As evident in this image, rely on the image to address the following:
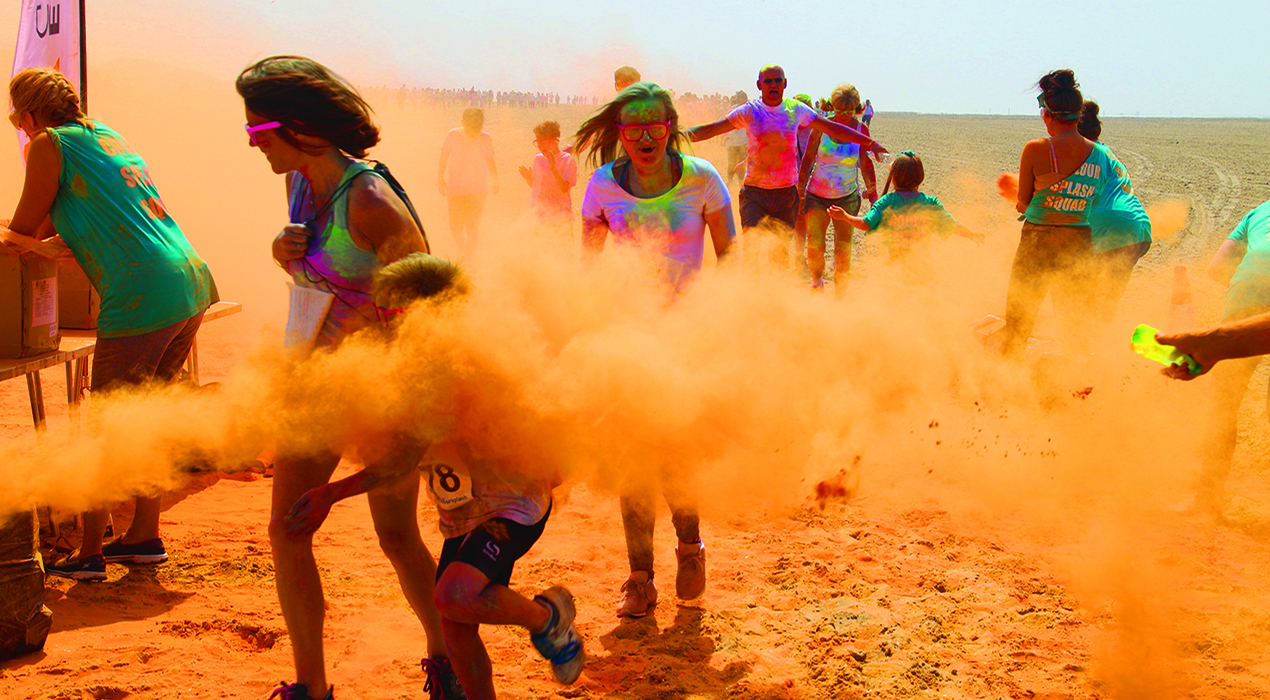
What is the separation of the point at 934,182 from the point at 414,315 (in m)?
26.3

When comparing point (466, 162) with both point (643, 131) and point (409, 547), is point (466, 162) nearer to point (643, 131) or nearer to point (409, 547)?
point (643, 131)

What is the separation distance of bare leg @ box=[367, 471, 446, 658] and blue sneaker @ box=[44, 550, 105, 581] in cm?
204

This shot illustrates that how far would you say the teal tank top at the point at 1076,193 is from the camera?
555 cm

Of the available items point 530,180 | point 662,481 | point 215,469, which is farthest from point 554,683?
point 530,180

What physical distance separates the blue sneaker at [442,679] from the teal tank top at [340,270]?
117 centimetres

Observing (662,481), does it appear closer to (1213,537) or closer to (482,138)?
(1213,537)

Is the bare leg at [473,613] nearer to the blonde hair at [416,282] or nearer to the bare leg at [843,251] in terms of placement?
the blonde hair at [416,282]

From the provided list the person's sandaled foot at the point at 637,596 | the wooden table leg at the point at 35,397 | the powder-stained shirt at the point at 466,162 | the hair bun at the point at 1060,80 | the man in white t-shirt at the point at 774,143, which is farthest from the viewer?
the powder-stained shirt at the point at 466,162

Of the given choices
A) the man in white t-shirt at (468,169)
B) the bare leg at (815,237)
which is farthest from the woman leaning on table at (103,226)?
the bare leg at (815,237)

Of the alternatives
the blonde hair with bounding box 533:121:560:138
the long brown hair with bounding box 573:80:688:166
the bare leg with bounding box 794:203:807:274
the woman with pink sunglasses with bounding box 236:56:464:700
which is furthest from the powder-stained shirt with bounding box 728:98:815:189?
the woman with pink sunglasses with bounding box 236:56:464:700

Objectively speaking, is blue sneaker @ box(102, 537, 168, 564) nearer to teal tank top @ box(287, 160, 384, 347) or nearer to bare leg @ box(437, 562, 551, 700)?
teal tank top @ box(287, 160, 384, 347)

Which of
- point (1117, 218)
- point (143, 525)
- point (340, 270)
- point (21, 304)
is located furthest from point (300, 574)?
point (1117, 218)

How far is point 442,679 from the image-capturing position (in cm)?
305

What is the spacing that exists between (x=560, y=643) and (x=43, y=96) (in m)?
3.22
